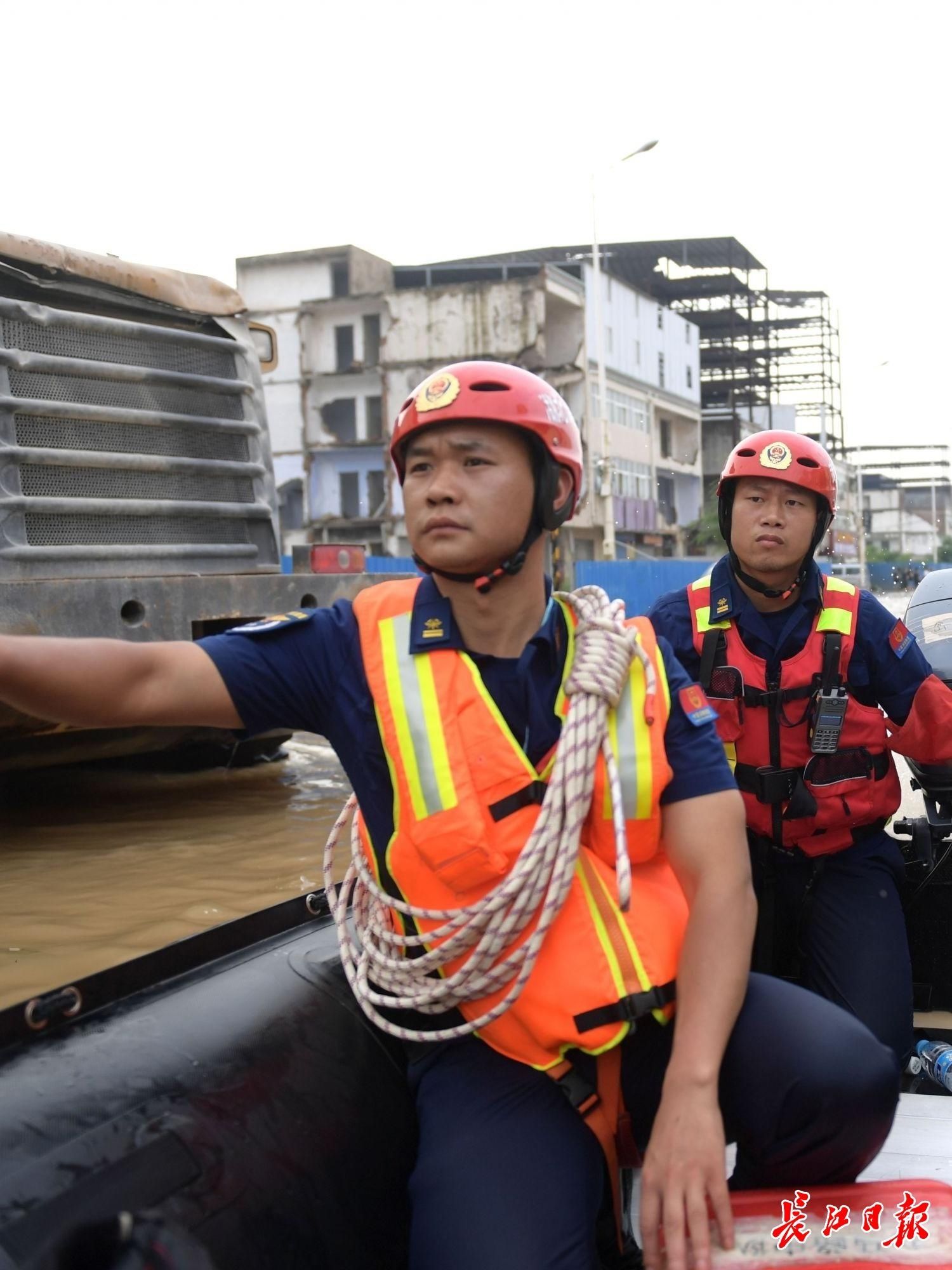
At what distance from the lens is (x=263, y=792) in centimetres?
730

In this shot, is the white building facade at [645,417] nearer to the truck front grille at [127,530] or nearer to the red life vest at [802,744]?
the truck front grille at [127,530]

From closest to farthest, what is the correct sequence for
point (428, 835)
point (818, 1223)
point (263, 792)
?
1. point (818, 1223)
2. point (428, 835)
3. point (263, 792)

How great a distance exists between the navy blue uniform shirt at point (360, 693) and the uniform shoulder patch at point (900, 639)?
4.48 ft

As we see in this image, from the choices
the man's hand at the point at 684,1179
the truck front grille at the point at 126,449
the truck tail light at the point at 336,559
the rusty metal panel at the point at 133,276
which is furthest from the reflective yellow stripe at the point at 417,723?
the truck tail light at the point at 336,559

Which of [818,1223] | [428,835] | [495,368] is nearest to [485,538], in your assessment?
[495,368]

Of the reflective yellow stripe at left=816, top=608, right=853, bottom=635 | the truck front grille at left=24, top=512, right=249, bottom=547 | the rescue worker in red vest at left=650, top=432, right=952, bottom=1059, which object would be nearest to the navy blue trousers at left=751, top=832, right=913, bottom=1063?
the rescue worker in red vest at left=650, top=432, right=952, bottom=1059

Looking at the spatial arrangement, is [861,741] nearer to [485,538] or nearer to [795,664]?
[795,664]

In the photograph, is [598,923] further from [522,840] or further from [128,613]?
[128,613]

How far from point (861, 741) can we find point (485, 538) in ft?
5.30

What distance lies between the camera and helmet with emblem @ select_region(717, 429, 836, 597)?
141 inches

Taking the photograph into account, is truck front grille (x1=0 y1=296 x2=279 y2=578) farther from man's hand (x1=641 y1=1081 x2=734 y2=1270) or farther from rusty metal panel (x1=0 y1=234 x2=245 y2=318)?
man's hand (x1=641 y1=1081 x2=734 y2=1270)

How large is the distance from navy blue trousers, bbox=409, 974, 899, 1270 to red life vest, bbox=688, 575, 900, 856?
129cm

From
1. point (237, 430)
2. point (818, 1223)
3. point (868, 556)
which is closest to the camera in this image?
point (818, 1223)

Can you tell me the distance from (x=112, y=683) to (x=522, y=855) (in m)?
0.65
